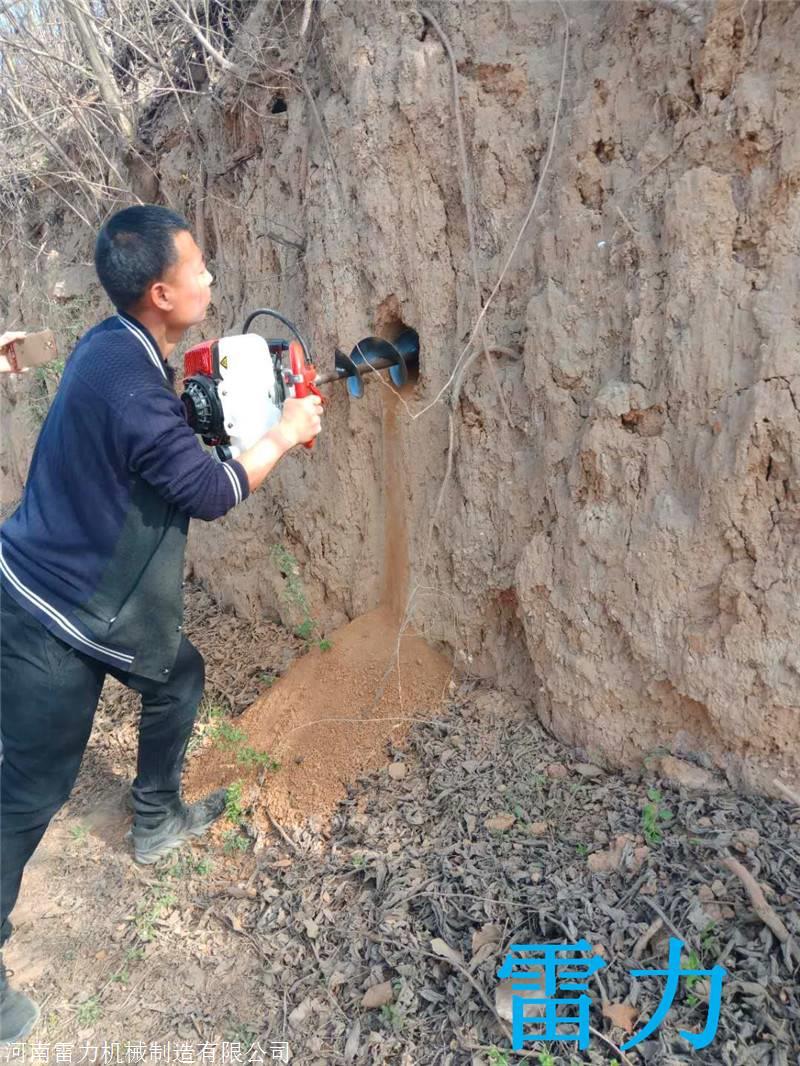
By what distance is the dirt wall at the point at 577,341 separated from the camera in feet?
7.05

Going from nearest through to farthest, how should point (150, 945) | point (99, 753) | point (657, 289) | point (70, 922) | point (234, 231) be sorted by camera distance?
point (657, 289), point (150, 945), point (70, 922), point (99, 753), point (234, 231)

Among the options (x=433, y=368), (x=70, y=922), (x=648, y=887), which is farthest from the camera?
(x=433, y=368)

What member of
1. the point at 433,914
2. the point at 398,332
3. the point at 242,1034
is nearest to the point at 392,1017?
the point at 433,914

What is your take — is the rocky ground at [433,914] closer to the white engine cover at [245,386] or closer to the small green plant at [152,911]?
the small green plant at [152,911]

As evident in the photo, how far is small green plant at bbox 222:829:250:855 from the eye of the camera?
276 cm

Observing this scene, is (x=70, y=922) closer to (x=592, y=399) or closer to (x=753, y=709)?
(x=753, y=709)

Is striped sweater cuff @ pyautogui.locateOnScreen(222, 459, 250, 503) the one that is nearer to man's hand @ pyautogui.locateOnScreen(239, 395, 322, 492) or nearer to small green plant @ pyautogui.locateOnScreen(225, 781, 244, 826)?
man's hand @ pyautogui.locateOnScreen(239, 395, 322, 492)

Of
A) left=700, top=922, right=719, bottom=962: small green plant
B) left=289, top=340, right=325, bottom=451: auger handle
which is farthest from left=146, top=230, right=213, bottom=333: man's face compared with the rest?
left=700, top=922, right=719, bottom=962: small green plant

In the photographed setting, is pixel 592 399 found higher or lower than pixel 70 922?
higher

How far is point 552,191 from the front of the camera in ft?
8.59

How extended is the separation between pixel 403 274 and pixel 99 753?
257 centimetres

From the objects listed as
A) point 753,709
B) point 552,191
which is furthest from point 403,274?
point 753,709

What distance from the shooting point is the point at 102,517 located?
7.16ft

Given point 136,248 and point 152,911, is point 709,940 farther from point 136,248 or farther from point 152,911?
point 136,248
